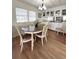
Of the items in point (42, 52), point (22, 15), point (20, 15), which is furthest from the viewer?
point (22, 15)

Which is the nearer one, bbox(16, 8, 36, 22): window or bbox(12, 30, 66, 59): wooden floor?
bbox(12, 30, 66, 59): wooden floor

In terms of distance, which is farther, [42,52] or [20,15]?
[20,15]

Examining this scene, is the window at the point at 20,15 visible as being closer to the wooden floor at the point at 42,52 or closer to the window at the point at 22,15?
the window at the point at 22,15

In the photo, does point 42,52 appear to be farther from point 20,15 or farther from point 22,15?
point 22,15

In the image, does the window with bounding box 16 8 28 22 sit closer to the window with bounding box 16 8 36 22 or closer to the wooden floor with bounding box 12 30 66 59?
the window with bounding box 16 8 36 22

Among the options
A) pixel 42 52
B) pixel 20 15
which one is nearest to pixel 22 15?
pixel 20 15

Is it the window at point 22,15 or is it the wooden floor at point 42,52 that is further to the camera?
the window at point 22,15

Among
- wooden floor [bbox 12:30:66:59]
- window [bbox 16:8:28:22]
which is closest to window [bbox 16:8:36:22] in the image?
window [bbox 16:8:28:22]

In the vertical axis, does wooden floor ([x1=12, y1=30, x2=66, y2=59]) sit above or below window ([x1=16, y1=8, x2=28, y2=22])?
below

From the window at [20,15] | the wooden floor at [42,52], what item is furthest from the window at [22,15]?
the wooden floor at [42,52]

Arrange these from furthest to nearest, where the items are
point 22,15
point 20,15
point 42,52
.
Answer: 1. point 22,15
2. point 20,15
3. point 42,52

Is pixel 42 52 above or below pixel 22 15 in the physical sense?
below

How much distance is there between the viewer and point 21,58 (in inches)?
101
